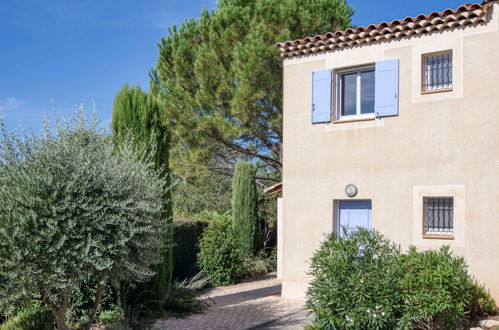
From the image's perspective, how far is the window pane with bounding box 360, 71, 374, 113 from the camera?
12680 mm

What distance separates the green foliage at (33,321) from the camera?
930 centimetres

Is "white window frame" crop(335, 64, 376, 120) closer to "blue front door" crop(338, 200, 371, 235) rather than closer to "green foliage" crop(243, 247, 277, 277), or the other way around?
"blue front door" crop(338, 200, 371, 235)

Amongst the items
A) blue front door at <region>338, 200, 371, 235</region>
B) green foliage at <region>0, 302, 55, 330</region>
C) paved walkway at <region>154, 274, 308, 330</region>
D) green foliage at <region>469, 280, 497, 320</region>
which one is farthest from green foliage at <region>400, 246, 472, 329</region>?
green foliage at <region>0, 302, 55, 330</region>

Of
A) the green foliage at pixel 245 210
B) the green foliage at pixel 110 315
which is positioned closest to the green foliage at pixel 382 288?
the green foliage at pixel 110 315

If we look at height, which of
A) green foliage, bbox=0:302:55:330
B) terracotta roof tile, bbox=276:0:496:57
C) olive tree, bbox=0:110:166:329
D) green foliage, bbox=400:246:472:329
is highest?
terracotta roof tile, bbox=276:0:496:57

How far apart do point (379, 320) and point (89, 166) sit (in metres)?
5.02

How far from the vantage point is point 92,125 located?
9.02 m

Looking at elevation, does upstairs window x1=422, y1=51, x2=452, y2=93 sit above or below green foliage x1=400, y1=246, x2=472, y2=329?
above

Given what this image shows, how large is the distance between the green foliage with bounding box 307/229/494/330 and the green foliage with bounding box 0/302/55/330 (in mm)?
4452

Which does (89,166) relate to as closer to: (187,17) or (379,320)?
(379,320)

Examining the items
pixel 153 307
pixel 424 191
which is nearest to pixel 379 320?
pixel 424 191

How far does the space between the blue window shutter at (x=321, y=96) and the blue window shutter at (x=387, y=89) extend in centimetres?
112

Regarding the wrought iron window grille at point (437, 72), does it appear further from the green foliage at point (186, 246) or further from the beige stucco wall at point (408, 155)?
the green foliage at point (186, 246)

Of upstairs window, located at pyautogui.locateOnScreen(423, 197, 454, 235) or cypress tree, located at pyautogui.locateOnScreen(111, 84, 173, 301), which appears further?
upstairs window, located at pyautogui.locateOnScreen(423, 197, 454, 235)
